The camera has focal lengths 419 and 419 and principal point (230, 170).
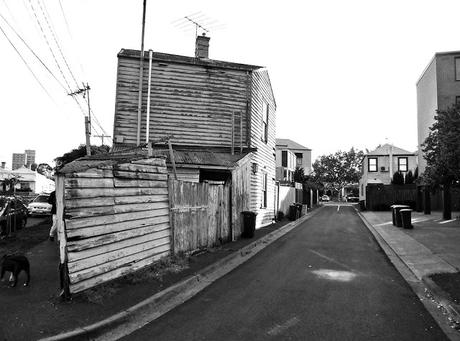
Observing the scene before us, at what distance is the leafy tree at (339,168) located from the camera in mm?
84312

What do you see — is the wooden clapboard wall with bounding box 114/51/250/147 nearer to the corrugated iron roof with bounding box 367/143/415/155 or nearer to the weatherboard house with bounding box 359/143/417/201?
the weatherboard house with bounding box 359/143/417/201

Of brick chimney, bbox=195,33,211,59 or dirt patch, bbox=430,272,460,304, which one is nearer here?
dirt patch, bbox=430,272,460,304

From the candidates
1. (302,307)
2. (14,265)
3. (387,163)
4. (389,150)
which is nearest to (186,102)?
(14,265)

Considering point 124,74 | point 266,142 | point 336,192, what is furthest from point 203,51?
point 336,192

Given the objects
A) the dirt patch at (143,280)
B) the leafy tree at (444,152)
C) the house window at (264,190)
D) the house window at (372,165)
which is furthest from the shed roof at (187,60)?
the house window at (372,165)

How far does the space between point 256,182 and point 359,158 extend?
70.1 m

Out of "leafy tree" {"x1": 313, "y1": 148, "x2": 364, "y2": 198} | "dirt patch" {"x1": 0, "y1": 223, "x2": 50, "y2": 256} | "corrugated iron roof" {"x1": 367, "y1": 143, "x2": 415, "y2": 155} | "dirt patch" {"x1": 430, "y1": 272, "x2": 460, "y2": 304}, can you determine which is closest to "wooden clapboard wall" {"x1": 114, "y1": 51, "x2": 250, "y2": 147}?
"dirt patch" {"x1": 0, "y1": 223, "x2": 50, "y2": 256}

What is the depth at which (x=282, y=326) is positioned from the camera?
5.47m

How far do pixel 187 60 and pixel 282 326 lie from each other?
1559 cm

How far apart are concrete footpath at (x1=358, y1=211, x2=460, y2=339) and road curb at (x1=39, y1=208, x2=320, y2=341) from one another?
3960mm

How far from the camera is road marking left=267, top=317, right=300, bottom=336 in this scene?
17.2 feet

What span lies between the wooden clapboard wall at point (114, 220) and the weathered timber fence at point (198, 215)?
40 cm

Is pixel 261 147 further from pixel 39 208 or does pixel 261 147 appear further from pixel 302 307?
pixel 302 307

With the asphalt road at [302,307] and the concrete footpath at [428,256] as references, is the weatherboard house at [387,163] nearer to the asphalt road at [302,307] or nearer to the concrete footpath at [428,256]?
the concrete footpath at [428,256]
